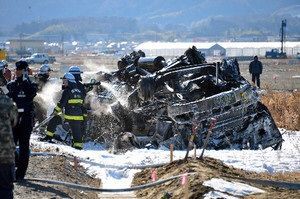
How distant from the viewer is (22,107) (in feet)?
28.5

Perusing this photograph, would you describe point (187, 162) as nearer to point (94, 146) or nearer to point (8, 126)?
point (8, 126)

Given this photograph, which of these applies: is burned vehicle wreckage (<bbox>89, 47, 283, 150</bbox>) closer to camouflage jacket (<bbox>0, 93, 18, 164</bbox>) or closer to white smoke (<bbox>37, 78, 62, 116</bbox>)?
white smoke (<bbox>37, 78, 62, 116</bbox>)

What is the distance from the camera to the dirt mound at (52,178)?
843 centimetres

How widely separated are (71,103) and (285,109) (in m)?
10.1

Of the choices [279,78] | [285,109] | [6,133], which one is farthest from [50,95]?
[279,78]

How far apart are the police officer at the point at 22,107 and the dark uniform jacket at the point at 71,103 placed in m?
4.44

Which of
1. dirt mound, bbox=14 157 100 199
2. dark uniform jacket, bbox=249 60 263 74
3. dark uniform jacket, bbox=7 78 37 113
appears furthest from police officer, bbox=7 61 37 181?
dark uniform jacket, bbox=249 60 263 74

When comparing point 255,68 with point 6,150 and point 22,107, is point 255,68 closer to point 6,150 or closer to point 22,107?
point 22,107

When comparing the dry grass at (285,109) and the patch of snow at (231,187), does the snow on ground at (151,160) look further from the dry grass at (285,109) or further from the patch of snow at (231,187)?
the dry grass at (285,109)

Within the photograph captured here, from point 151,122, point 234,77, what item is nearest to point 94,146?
point 151,122

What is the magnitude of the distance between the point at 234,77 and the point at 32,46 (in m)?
129

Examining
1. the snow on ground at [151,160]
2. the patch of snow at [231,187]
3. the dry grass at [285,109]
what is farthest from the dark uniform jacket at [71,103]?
the dry grass at [285,109]

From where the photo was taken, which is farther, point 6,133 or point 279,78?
point 279,78

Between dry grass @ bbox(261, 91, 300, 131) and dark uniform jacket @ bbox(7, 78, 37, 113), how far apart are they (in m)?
11.9
